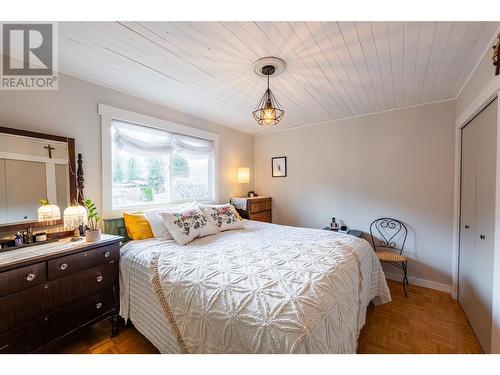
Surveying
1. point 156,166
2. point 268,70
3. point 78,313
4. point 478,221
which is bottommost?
point 78,313

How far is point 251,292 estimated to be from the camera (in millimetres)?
1142

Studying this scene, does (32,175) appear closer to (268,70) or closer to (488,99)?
(268,70)

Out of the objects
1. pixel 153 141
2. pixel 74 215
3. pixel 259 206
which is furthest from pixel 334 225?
pixel 74 215

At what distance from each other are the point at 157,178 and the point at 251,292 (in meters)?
2.21

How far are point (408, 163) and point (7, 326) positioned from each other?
4065mm

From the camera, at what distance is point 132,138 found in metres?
2.50

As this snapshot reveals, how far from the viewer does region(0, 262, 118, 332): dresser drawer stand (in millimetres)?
1308

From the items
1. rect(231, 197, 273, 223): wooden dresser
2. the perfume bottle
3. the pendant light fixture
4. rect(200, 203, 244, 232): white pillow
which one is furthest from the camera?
rect(231, 197, 273, 223): wooden dresser

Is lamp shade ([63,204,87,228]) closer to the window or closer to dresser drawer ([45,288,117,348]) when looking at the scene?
the window

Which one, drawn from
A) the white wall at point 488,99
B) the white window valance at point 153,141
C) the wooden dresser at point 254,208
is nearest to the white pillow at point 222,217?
the wooden dresser at point 254,208

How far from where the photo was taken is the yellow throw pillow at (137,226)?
2.14 meters

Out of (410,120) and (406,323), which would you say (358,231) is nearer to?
(406,323)

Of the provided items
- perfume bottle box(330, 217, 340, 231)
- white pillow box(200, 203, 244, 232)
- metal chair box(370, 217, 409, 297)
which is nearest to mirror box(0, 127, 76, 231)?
white pillow box(200, 203, 244, 232)

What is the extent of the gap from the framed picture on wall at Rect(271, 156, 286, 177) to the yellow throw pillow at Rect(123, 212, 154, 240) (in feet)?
8.13
